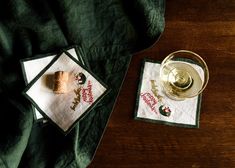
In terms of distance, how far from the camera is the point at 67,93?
3.10 ft

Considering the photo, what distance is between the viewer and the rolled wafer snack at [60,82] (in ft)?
3.02

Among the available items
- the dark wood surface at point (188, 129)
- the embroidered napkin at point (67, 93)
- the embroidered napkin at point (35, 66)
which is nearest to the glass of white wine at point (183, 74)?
the dark wood surface at point (188, 129)

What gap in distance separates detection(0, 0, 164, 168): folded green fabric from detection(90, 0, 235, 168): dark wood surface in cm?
3

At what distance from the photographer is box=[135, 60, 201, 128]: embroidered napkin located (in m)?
0.94

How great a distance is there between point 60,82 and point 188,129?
0.35m

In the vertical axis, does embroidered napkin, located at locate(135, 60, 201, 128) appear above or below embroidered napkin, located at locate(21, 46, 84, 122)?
below

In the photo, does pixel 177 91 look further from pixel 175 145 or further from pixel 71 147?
pixel 71 147

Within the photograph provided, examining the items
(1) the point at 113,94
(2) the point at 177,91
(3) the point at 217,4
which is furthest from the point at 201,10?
(1) the point at 113,94

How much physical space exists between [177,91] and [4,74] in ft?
1.49

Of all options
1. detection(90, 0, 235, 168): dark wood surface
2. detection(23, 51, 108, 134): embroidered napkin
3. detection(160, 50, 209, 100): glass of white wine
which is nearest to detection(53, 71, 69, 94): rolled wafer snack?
detection(23, 51, 108, 134): embroidered napkin

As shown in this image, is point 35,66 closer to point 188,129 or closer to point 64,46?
point 64,46

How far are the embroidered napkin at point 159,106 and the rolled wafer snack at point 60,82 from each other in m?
0.19

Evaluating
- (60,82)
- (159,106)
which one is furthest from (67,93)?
(159,106)

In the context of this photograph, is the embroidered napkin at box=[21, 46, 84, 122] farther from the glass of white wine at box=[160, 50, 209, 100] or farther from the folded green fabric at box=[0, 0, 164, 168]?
the glass of white wine at box=[160, 50, 209, 100]
